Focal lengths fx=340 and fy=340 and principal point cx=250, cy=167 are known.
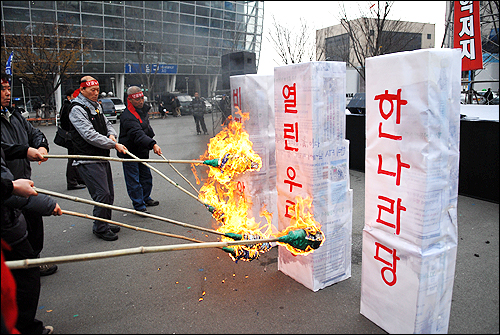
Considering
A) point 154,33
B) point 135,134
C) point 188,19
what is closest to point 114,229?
point 135,134

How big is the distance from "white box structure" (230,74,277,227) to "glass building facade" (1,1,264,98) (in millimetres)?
19986

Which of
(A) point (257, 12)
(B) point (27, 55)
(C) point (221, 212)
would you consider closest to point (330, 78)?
(C) point (221, 212)

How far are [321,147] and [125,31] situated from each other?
31.4 m

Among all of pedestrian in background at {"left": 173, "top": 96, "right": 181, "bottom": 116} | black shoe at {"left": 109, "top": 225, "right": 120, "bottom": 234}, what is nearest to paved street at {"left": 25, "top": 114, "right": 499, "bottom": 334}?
black shoe at {"left": 109, "top": 225, "right": 120, "bottom": 234}

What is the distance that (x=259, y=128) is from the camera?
4.07 metres

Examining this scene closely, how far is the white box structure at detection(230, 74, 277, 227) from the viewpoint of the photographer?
4047mm

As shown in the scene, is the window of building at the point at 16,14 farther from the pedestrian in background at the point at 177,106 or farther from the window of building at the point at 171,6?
the pedestrian in background at the point at 177,106

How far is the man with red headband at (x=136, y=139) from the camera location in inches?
215

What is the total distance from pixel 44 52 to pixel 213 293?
87.2ft

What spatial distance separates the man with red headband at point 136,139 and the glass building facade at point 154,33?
1843cm

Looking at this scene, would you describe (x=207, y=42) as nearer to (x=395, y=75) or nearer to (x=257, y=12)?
(x=257, y=12)

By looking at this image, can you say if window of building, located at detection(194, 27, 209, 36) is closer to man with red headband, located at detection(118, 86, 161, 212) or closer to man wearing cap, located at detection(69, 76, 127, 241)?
man with red headband, located at detection(118, 86, 161, 212)

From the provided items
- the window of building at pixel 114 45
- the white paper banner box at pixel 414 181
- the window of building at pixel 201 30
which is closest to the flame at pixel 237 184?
the white paper banner box at pixel 414 181

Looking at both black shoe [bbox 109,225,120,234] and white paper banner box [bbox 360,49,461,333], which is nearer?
white paper banner box [bbox 360,49,461,333]
